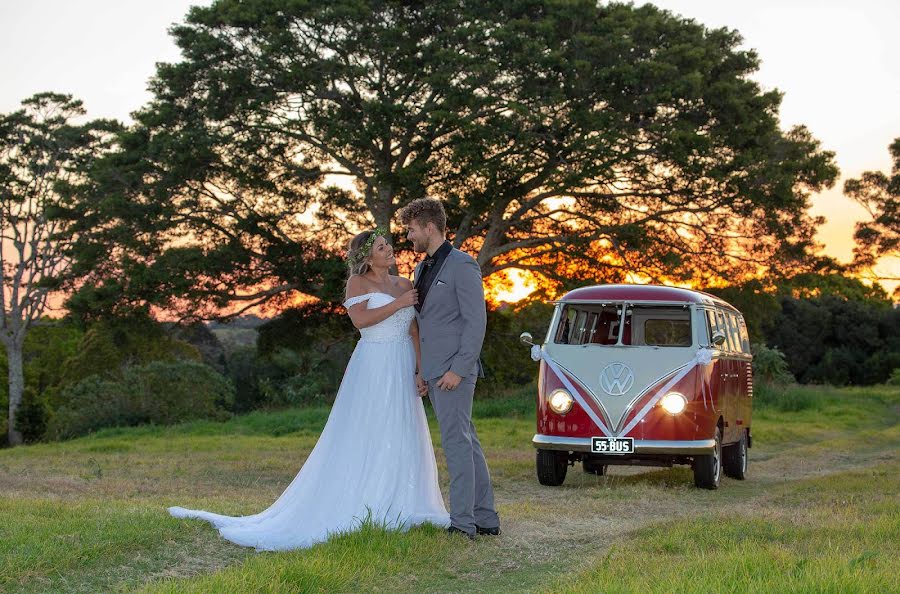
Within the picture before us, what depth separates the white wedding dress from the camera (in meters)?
7.62

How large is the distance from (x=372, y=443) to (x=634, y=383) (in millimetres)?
5057

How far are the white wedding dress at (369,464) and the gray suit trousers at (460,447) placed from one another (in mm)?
190

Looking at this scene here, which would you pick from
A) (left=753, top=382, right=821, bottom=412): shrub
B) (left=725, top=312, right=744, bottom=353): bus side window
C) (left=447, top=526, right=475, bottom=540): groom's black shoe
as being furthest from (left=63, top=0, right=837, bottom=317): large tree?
(left=447, top=526, right=475, bottom=540): groom's black shoe

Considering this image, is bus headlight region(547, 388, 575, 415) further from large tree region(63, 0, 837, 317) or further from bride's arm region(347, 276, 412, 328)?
large tree region(63, 0, 837, 317)

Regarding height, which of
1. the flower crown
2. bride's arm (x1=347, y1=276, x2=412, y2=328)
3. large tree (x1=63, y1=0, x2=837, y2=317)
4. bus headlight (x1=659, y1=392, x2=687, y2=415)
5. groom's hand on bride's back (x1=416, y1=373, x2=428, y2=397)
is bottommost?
bus headlight (x1=659, y1=392, x2=687, y2=415)

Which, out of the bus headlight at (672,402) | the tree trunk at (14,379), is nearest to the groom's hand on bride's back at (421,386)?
the bus headlight at (672,402)

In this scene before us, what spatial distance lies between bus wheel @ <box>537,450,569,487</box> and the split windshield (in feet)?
4.64

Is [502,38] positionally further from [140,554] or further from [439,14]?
[140,554]

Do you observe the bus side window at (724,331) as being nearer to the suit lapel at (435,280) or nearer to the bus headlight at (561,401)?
the bus headlight at (561,401)

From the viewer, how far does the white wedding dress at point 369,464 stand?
7621 mm

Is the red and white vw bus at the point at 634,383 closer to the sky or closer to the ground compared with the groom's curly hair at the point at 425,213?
closer to the ground

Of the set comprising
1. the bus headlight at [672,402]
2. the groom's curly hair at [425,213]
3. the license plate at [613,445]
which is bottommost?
the license plate at [613,445]

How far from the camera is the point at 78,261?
29.5 meters

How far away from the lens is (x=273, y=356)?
4959 centimetres
